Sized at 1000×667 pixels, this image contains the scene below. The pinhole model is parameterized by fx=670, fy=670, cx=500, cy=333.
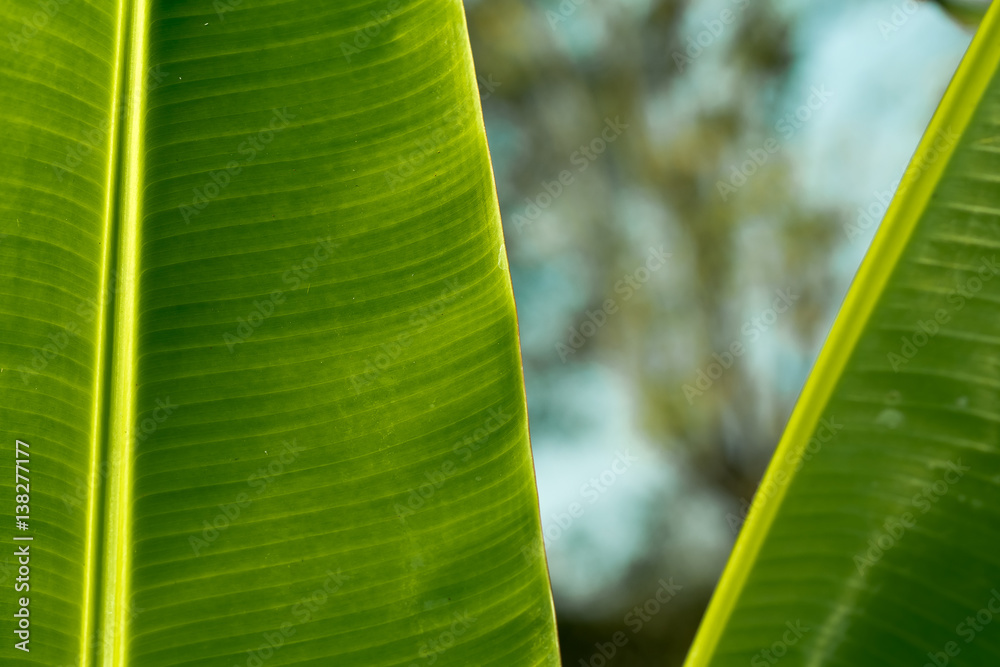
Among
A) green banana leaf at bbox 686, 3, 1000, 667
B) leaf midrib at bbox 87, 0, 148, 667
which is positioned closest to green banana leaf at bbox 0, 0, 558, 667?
leaf midrib at bbox 87, 0, 148, 667

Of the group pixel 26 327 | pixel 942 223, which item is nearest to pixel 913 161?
pixel 942 223

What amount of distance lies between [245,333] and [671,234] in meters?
0.90

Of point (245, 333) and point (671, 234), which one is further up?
point (671, 234)

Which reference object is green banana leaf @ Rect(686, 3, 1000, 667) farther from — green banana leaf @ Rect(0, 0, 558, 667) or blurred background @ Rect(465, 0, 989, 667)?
blurred background @ Rect(465, 0, 989, 667)

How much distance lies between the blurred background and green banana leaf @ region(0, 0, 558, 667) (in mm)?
776

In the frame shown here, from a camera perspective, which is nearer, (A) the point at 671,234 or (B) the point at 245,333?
(B) the point at 245,333

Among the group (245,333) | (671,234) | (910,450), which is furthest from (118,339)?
(671,234)

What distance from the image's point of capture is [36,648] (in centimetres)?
35

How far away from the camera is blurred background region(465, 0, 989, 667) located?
1078mm

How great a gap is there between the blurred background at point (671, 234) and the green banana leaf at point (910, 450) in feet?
2.47

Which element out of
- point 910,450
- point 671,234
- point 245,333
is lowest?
point 910,450

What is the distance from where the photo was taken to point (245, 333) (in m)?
0.34

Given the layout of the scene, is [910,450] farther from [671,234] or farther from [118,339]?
[671,234]

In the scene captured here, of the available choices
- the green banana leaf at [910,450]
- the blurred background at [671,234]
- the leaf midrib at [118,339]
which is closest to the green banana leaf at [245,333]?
the leaf midrib at [118,339]
